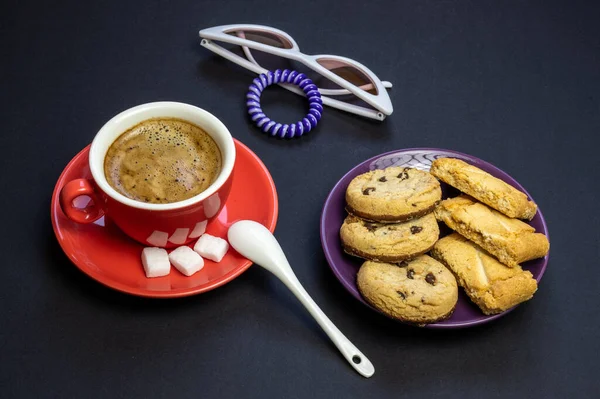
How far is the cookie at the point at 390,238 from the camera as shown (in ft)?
4.15

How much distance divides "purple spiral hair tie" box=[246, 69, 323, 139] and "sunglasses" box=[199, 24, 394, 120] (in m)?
0.04

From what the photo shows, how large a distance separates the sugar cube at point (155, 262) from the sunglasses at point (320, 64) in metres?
0.61

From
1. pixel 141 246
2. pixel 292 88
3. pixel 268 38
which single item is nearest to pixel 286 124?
pixel 292 88

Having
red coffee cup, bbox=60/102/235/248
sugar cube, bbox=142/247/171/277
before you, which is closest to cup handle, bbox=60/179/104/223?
red coffee cup, bbox=60/102/235/248

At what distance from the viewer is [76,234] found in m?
1.30

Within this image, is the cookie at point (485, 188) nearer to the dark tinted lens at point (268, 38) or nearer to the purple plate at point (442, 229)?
the purple plate at point (442, 229)

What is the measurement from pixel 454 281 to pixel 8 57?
1197 millimetres

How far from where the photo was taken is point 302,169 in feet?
5.14

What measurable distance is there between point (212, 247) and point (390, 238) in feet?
1.07

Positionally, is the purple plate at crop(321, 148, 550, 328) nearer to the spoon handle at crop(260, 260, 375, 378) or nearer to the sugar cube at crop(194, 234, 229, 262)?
the spoon handle at crop(260, 260, 375, 378)

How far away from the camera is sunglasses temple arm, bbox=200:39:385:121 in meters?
1.66

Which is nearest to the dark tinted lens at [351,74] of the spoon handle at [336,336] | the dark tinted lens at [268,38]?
the dark tinted lens at [268,38]

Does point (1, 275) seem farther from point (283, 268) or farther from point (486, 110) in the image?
point (486, 110)

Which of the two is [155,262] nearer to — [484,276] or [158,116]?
[158,116]
